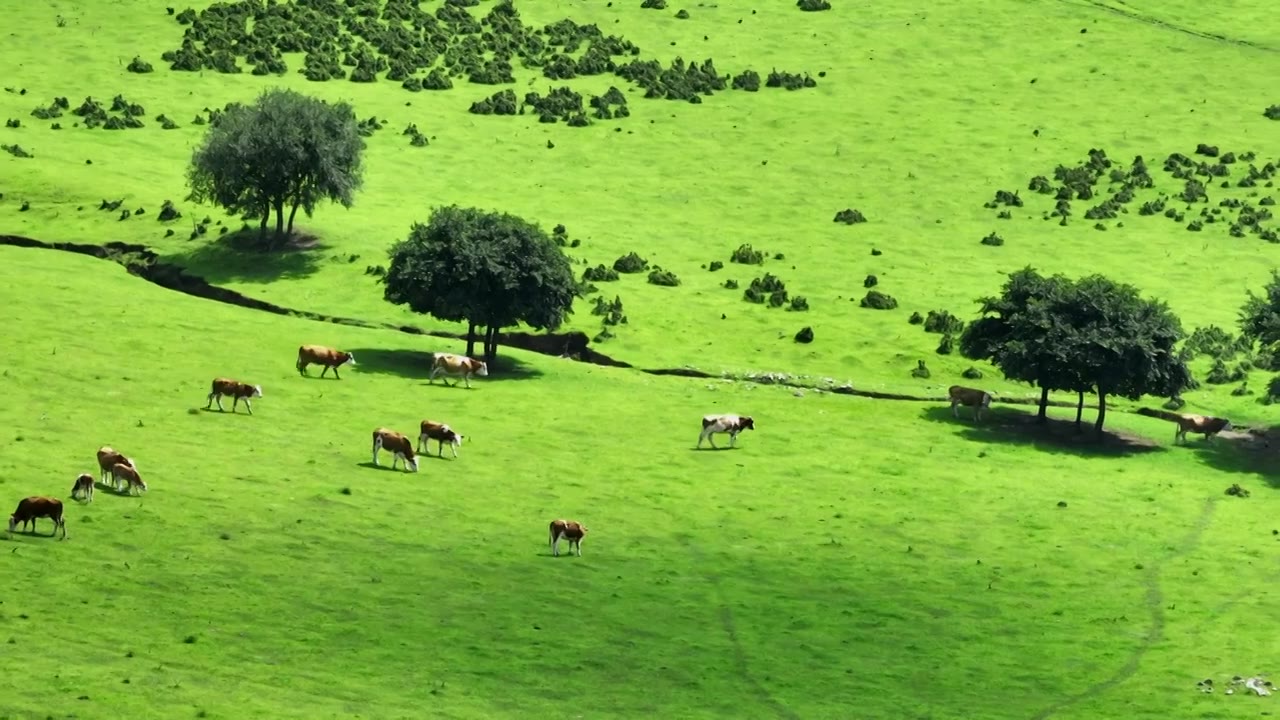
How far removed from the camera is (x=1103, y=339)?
9044 centimetres

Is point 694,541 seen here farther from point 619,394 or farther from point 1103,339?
point 1103,339

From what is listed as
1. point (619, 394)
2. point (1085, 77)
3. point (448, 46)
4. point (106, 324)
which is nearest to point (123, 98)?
point (448, 46)

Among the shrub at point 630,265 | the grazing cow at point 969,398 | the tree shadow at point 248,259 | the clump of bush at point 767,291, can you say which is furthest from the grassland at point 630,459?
the shrub at point 630,265

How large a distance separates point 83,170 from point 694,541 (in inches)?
2392

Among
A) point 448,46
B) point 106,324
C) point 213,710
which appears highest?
point 448,46

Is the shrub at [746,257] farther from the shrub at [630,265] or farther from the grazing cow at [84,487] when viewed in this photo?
the grazing cow at [84,487]

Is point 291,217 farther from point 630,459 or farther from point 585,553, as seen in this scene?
point 585,553

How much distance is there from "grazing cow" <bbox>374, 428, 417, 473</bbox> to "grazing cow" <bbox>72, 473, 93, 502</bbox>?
12.1 m

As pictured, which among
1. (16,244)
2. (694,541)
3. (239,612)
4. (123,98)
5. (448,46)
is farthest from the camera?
(448,46)

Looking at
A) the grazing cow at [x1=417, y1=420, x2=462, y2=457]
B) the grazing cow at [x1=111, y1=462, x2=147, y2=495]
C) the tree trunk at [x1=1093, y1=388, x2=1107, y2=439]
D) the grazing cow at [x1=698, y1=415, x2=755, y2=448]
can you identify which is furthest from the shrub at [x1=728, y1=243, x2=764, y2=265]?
the grazing cow at [x1=111, y1=462, x2=147, y2=495]

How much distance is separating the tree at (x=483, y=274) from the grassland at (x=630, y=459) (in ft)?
8.55

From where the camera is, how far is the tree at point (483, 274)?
3639 inches

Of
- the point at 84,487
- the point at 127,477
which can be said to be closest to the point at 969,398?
the point at 127,477

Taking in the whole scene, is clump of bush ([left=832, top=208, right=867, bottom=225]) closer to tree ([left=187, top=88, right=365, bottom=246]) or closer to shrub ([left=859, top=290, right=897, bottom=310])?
shrub ([left=859, top=290, right=897, bottom=310])
